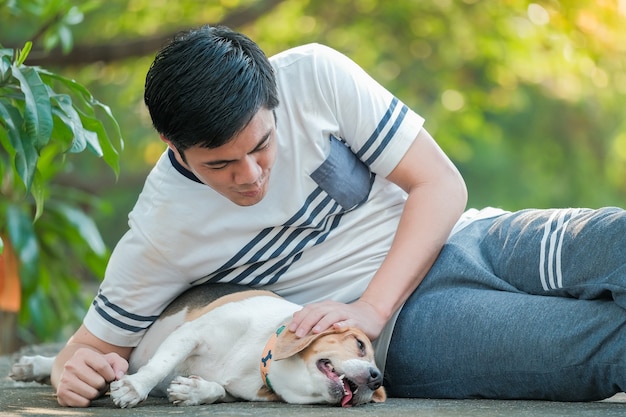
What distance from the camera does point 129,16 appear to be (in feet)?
24.1

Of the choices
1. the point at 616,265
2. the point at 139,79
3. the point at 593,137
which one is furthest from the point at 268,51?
the point at 616,265

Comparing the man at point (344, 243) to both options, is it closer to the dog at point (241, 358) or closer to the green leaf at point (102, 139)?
the dog at point (241, 358)

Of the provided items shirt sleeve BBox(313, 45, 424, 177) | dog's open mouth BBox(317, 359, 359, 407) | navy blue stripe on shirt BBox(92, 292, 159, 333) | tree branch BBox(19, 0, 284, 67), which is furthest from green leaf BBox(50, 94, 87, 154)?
tree branch BBox(19, 0, 284, 67)

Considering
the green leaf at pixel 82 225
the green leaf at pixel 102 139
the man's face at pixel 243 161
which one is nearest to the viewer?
the man's face at pixel 243 161

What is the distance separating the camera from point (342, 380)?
2.40m

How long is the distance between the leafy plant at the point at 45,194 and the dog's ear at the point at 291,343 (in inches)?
28.9

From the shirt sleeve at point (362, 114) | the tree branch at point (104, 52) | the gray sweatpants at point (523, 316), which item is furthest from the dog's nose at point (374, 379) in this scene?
the tree branch at point (104, 52)

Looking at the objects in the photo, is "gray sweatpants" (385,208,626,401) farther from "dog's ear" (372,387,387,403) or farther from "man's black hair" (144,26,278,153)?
"man's black hair" (144,26,278,153)

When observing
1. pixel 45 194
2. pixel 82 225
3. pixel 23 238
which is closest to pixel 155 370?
pixel 45 194

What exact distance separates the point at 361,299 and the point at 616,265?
2.11 feet

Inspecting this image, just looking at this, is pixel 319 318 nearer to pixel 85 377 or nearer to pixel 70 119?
pixel 85 377

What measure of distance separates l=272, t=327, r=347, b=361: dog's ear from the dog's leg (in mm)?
263

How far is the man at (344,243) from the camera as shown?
2.38 meters

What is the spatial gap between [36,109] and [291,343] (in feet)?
2.90
